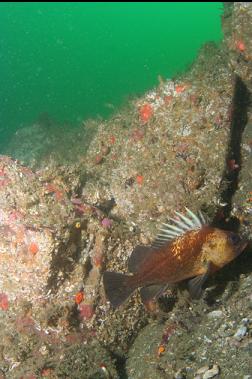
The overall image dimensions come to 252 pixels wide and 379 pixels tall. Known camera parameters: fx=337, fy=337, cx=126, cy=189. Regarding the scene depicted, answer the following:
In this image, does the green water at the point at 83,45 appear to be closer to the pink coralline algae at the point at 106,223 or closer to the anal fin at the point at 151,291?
the pink coralline algae at the point at 106,223

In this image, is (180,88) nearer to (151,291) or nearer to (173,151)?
(173,151)

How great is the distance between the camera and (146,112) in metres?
5.22

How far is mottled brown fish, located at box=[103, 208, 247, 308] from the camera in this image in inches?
135

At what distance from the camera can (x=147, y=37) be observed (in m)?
175

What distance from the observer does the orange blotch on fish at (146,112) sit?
5.19m

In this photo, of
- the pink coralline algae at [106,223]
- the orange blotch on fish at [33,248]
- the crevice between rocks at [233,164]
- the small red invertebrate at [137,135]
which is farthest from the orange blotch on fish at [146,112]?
the orange blotch on fish at [33,248]

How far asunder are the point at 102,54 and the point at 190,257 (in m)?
145

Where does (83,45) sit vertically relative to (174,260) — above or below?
below

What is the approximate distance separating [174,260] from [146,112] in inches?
103

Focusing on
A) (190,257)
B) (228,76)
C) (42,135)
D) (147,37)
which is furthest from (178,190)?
(147,37)

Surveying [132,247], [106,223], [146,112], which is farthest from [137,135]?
[132,247]

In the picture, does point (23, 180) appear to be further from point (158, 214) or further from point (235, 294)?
point (235, 294)

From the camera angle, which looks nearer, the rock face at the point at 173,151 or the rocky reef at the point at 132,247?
the rocky reef at the point at 132,247

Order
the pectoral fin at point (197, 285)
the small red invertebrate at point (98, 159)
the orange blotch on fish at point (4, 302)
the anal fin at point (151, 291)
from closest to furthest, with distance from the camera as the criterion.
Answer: the pectoral fin at point (197, 285) < the anal fin at point (151, 291) < the orange blotch on fish at point (4, 302) < the small red invertebrate at point (98, 159)
